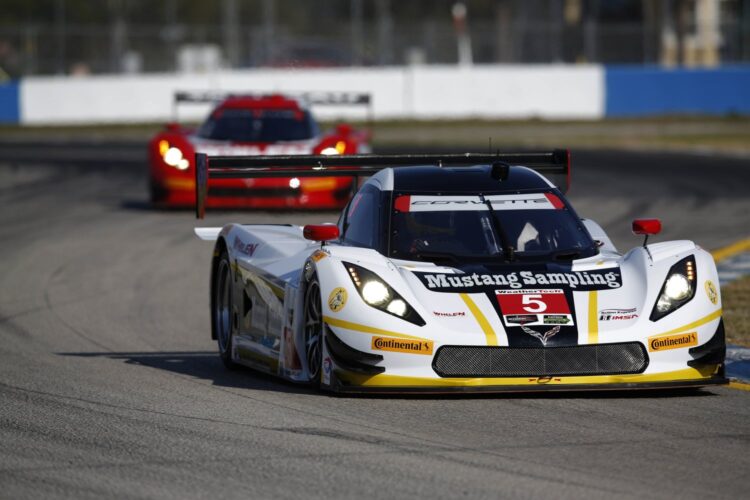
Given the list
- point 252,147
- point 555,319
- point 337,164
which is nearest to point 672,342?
point 555,319

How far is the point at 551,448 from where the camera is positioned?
6.67 metres

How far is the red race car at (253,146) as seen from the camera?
62.8 feet

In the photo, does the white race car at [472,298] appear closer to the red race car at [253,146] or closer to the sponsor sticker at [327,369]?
the sponsor sticker at [327,369]

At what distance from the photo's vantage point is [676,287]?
323 inches

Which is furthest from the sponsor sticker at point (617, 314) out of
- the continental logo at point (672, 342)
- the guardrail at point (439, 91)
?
the guardrail at point (439, 91)

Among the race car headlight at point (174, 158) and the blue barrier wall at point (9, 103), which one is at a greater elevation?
the blue barrier wall at point (9, 103)

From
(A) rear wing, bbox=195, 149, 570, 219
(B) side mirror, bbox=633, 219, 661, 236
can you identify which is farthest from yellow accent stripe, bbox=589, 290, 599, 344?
(A) rear wing, bbox=195, 149, 570, 219

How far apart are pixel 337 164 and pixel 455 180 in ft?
3.30

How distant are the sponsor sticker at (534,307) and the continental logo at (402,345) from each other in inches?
16.3

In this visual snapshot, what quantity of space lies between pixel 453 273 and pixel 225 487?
8.43 feet

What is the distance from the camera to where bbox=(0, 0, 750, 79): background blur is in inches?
1663

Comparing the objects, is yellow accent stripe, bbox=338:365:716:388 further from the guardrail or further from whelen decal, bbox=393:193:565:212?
the guardrail

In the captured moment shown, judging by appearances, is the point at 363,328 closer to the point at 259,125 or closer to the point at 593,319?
the point at 593,319

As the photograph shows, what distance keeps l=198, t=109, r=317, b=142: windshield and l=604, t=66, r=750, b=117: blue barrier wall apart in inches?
890
